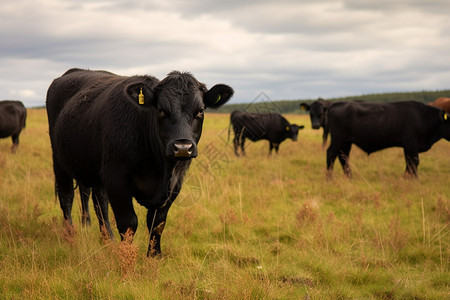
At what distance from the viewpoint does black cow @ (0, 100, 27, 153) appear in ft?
47.4

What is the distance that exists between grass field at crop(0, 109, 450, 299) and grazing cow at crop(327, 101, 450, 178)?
95.0 inches

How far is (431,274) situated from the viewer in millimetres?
4797

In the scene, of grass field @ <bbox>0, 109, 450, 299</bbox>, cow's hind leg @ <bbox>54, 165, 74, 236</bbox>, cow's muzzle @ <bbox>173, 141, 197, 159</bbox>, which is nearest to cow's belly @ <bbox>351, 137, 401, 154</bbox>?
grass field @ <bbox>0, 109, 450, 299</bbox>

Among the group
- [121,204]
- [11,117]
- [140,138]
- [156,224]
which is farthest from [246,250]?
[11,117]

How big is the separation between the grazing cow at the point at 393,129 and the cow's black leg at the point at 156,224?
752cm

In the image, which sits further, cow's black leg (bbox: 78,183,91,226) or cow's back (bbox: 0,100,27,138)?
cow's back (bbox: 0,100,27,138)

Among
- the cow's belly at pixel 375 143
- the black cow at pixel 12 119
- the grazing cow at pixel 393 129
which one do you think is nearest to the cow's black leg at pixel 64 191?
the grazing cow at pixel 393 129

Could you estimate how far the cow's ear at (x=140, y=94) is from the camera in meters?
4.10

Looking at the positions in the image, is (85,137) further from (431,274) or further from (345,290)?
(431,274)

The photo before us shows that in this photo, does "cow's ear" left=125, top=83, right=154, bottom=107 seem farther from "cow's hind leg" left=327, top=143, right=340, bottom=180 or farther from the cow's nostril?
"cow's hind leg" left=327, top=143, right=340, bottom=180

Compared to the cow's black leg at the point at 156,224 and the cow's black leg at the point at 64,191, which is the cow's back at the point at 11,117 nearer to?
the cow's black leg at the point at 64,191

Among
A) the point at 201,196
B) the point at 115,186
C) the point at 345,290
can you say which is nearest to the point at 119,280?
the point at 115,186

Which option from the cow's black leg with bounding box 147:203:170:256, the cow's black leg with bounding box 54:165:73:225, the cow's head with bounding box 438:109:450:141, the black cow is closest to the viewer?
the cow's black leg with bounding box 147:203:170:256

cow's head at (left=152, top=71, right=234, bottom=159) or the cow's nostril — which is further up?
cow's head at (left=152, top=71, right=234, bottom=159)
